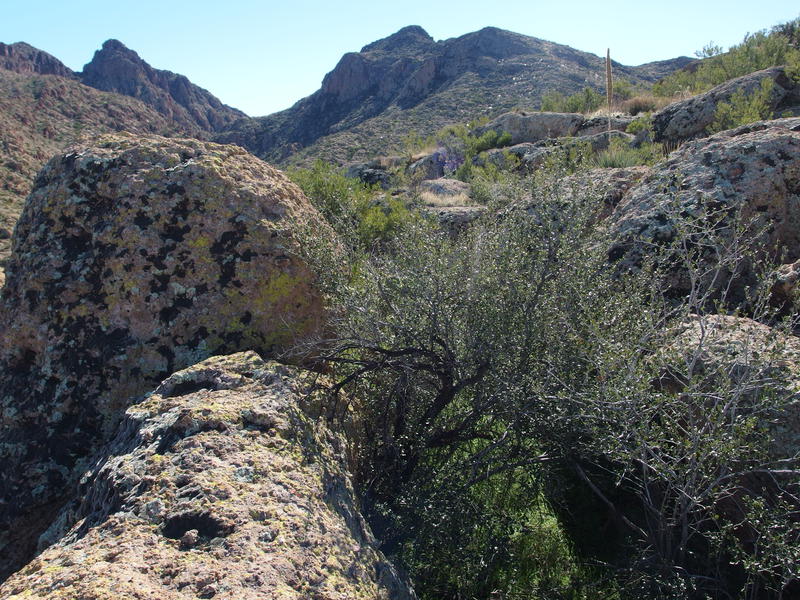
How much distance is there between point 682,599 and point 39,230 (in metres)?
4.26

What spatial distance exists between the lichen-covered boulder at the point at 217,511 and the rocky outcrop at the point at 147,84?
94.4 metres

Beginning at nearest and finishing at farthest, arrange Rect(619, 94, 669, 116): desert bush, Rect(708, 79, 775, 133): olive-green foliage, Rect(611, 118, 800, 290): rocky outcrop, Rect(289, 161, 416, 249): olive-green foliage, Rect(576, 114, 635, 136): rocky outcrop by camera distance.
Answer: Rect(611, 118, 800, 290): rocky outcrop < Rect(289, 161, 416, 249): olive-green foliage < Rect(708, 79, 775, 133): olive-green foliage < Rect(576, 114, 635, 136): rocky outcrop < Rect(619, 94, 669, 116): desert bush

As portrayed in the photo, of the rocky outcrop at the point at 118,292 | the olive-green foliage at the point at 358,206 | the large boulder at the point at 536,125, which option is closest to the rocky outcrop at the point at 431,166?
the large boulder at the point at 536,125

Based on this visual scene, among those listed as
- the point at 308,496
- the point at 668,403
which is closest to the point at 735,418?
the point at 668,403

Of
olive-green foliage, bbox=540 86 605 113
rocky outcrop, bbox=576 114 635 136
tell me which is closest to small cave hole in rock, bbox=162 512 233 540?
rocky outcrop, bbox=576 114 635 136

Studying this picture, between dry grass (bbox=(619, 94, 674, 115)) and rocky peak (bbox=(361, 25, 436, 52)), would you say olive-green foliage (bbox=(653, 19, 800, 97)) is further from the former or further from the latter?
rocky peak (bbox=(361, 25, 436, 52))

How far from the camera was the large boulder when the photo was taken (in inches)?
616

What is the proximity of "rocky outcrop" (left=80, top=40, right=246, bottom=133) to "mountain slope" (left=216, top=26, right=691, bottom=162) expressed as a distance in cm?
2622

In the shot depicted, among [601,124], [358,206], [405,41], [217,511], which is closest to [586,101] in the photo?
[601,124]

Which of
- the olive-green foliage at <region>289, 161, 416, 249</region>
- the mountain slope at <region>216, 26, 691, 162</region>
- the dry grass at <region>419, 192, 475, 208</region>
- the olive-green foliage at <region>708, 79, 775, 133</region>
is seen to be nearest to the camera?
the olive-green foliage at <region>289, 161, 416, 249</region>

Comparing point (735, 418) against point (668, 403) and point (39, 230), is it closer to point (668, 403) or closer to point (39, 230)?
point (668, 403)

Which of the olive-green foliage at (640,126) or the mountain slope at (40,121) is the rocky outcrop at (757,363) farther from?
the mountain slope at (40,121)

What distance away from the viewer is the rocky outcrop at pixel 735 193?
14.4ft

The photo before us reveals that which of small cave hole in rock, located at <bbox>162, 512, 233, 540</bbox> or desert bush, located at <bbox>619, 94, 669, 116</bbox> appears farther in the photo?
desert bush, located at <bbox>619, 94, 669, 116</bbox>
